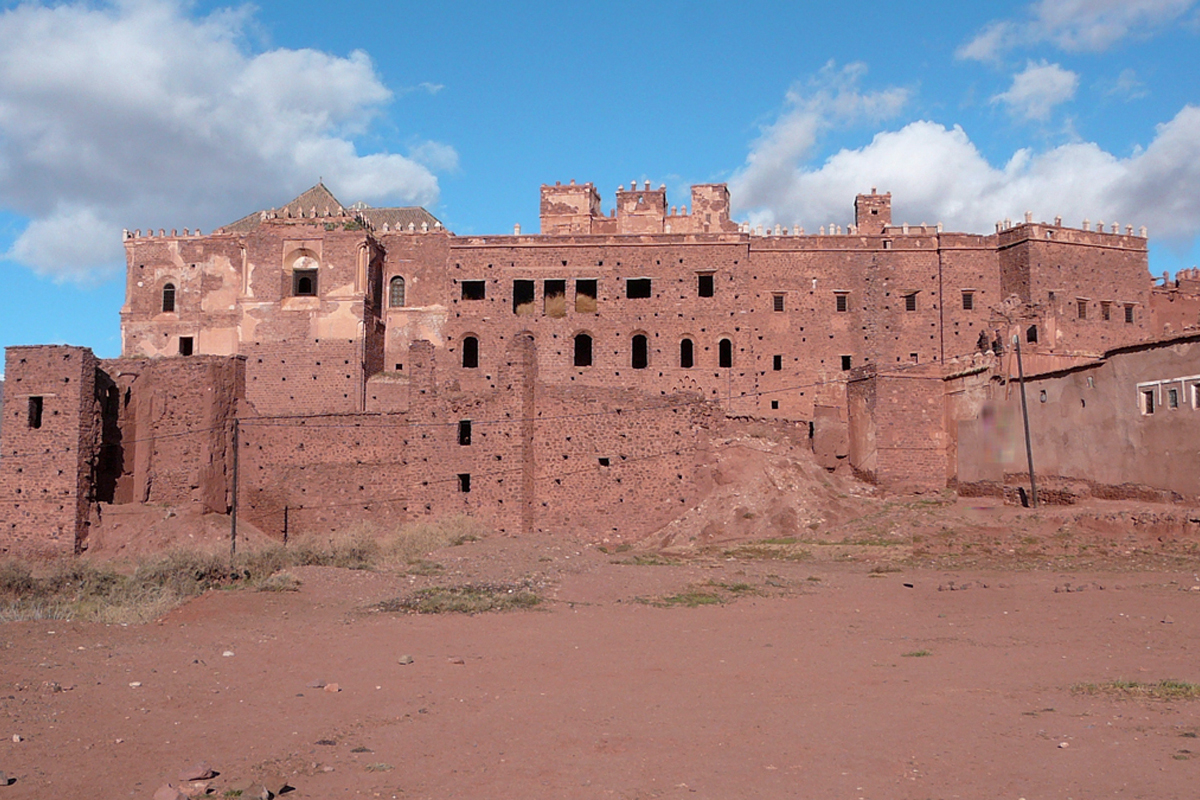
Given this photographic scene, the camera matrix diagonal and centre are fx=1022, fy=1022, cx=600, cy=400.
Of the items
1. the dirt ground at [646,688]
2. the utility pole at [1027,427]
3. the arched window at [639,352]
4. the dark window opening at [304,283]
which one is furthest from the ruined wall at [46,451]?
the utility pole at [1027,427]

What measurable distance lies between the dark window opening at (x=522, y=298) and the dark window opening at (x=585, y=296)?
6.04 ft

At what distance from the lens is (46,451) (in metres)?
27.7

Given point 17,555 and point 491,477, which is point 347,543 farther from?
point 17,555

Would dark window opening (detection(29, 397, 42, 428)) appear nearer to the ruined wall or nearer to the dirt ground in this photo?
the ruined wall

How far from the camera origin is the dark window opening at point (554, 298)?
39250mm

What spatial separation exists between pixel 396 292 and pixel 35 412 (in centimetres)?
1516

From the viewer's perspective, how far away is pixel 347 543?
80.4 feet

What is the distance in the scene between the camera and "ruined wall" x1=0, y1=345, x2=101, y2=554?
27453 millimetres

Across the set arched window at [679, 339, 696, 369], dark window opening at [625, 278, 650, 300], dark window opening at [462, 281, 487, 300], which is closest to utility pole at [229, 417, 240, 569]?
dark window opening at [462, 281, 487, 300]

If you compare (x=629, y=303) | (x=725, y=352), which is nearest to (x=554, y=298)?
(x=629, y=303)

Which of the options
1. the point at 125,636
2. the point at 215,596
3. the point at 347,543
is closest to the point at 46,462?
the point at 347,543

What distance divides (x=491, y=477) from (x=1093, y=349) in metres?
24.0

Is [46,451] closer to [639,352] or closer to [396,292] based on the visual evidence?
[396,292]

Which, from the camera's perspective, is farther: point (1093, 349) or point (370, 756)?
point (1093, 349)
